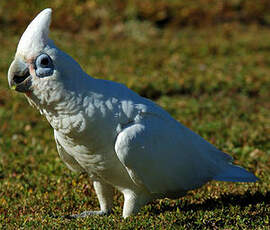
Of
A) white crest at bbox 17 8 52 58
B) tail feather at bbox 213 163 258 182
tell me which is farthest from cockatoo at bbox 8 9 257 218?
tail feather at bbox 213 163 258 182

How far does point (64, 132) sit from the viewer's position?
3385 millimetres

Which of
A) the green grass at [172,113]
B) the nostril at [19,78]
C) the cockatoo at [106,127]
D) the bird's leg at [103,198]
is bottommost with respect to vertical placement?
the green grass at [172,113]

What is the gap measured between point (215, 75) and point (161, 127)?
5.23 metres

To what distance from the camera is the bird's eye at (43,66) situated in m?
3.23

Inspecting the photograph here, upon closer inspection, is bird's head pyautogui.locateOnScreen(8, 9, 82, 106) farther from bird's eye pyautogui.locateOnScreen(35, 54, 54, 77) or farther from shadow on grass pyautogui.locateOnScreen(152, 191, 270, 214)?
shadow on grass pyautogui.locateOnScreen(152, 191, 270, 214)

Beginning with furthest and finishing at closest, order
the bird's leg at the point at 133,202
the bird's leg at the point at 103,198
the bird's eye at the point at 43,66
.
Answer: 1. the bird's leg at the point at 103,198
2. the bird's leg at the point at 133,202
3. the bird's eye at the point at 43,66

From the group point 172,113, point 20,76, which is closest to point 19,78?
point 20,76

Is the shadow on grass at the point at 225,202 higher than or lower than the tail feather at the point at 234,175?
lower

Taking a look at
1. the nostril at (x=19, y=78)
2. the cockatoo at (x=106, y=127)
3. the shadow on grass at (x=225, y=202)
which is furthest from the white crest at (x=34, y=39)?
the shadow on grass at (x=225, y=202)

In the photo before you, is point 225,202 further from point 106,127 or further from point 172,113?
point 172,113

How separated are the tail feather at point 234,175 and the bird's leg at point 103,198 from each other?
845mm

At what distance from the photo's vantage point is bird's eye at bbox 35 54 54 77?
323 centimetres

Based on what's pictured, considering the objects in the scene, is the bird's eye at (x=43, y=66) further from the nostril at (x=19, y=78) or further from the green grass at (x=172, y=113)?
the green grass at (x=172, y=113)

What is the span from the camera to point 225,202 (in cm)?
416
